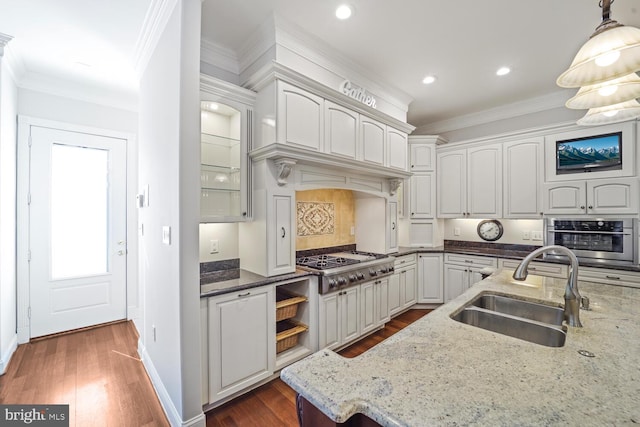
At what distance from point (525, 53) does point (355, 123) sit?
181 cm

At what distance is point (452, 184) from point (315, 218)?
2.31m

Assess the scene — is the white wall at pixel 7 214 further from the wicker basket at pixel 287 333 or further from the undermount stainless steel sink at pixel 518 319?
the undermount stainless steel sink at pixel 518 319

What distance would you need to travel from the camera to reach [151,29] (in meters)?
2.22

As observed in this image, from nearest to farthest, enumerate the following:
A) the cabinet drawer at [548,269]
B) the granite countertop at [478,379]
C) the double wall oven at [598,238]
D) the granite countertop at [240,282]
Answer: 1. the granite countertop at [478,379]
2. the granite countertop at [240,282]
3. the double wall oven at [598,238]
4. the cabinet drawer at [548,269]

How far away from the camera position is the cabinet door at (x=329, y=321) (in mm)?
2602

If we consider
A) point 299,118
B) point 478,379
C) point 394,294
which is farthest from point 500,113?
point 478,379

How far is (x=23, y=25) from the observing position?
2236 millimetres

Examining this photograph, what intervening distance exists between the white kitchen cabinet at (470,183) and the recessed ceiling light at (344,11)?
2.76 meters

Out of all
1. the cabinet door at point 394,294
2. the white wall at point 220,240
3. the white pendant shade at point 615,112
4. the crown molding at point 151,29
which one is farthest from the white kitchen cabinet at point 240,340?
the white pendant shade at point 615,112

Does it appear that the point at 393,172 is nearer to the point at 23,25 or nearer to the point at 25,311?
the point at 23,25

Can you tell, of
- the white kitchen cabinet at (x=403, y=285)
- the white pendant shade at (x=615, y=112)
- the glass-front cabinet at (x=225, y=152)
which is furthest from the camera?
the white kitchen cabinet at (x=403, y=285)

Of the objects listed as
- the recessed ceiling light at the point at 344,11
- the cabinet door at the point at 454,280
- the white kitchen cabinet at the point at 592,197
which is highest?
the recessed ceiling light at the point at 344,11

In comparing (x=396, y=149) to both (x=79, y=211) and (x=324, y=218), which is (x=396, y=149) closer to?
(x=324, y=218)

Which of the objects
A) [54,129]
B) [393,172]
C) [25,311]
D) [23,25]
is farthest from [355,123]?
[25,311]
